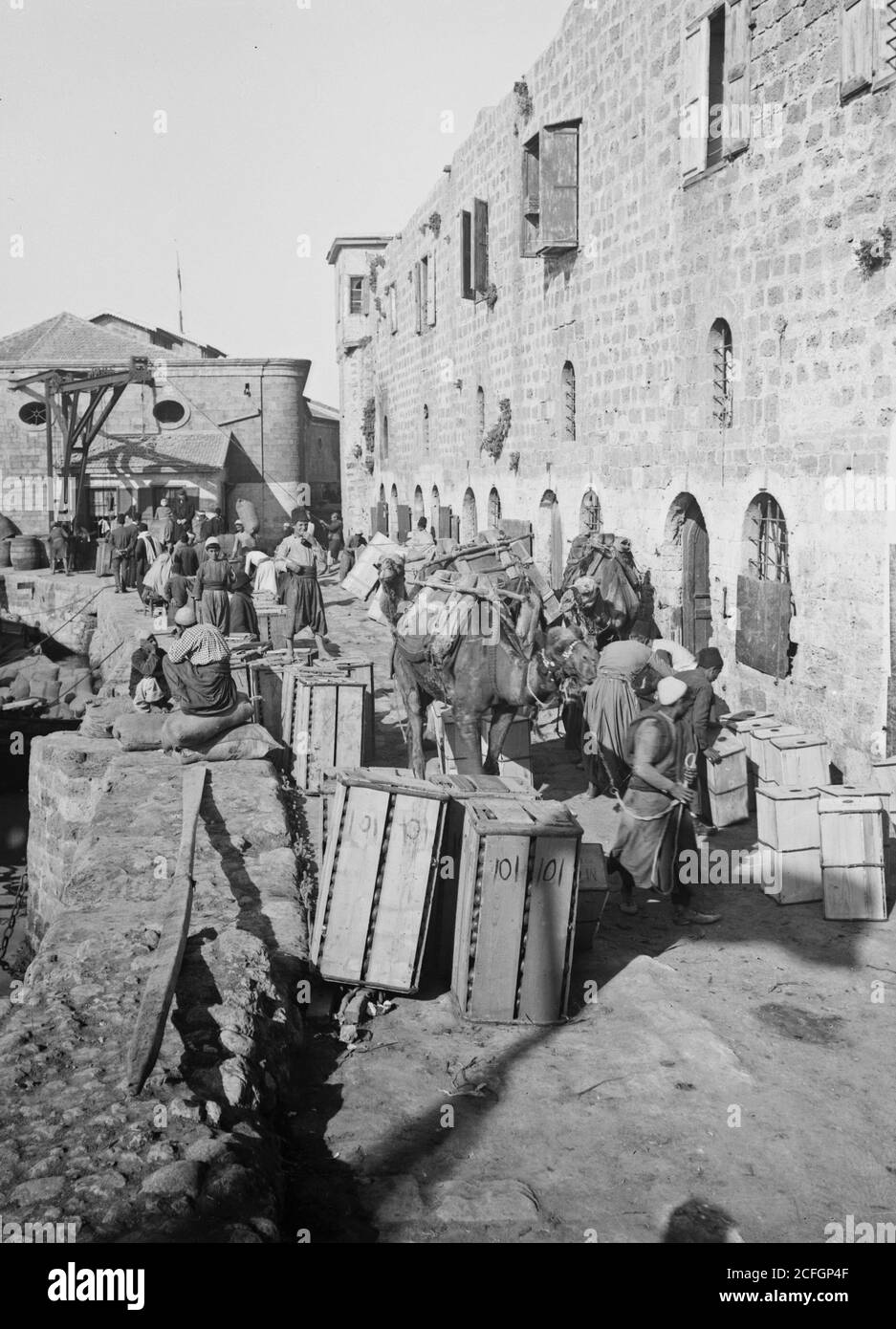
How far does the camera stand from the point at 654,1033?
19.1ft

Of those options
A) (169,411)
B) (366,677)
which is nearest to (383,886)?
(366,677)

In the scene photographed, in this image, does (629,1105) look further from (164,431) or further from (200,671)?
(164,431)

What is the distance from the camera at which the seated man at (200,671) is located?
33.1ft

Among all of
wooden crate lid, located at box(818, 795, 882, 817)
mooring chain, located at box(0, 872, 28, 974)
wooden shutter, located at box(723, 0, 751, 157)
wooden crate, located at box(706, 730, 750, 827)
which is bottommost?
mooring chain, located at box(0, 872, 28, 974)

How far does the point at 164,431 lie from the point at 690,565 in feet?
93.0

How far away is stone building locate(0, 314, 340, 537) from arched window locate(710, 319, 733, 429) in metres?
25.5

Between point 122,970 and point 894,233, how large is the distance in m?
7.60

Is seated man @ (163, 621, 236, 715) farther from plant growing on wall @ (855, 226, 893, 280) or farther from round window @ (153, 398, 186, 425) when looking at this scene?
round window @ (153, 398, 186, 425)

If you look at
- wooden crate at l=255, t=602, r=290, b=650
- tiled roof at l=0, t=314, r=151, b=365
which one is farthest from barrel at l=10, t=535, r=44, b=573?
wooden crate at l=255, t=602, r=290, b=650

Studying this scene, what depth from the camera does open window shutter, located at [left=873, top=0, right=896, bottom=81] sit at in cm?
902

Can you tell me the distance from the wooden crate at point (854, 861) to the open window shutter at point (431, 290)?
2019 centimetres

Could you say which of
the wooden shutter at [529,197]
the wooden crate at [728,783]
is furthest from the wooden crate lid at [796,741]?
the wooden shutter at [529,197]

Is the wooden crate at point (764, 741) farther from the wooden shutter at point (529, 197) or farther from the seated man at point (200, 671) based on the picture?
the wooden shutter at point (529, 197)
